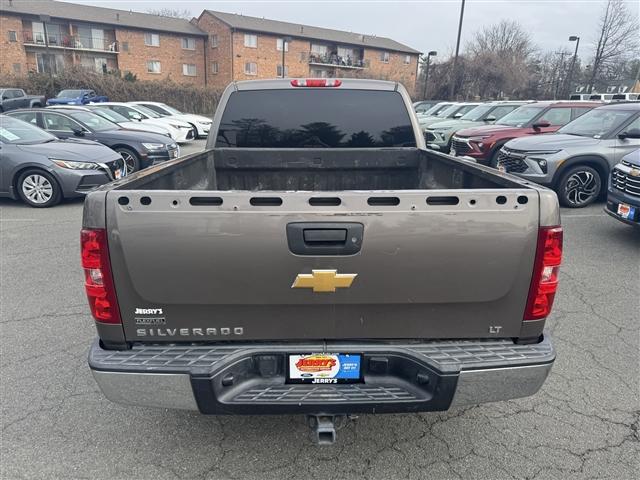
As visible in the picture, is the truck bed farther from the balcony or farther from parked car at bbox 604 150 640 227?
the balcony

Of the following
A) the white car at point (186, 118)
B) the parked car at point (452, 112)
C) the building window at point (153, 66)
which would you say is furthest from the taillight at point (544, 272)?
the building window at point (153, 66)

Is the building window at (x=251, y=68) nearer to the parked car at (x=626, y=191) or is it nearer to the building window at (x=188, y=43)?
the building window at (x=188, y=43)

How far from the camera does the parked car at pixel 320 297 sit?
6.38 feet

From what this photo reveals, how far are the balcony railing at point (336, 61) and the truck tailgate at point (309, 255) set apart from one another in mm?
58579

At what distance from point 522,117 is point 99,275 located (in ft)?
39.0

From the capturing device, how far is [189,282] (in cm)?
200

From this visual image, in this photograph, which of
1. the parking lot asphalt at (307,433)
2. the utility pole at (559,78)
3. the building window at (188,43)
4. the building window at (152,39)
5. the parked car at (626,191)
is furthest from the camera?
the building window at (188,43)

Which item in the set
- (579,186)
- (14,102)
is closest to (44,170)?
(579,186)

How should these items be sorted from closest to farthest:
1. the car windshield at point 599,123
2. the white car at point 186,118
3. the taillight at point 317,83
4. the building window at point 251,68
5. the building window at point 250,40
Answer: the taillight at point 317,83, the car windshield at point 599,123, the white car at point 186,118, the building window at point 250,40, the building window at point 251,68

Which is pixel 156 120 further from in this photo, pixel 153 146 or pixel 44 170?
pixel 44 170

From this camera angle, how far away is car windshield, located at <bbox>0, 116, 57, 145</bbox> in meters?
8.22

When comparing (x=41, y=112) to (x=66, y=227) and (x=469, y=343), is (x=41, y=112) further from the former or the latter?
(x=469, y=343)

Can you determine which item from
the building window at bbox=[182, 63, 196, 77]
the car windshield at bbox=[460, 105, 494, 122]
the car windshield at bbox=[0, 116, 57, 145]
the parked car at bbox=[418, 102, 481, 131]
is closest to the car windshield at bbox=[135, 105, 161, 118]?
the car windshield at bbox=[0, 116, 57, 145]

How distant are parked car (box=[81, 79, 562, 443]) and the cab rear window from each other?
1905 mm
